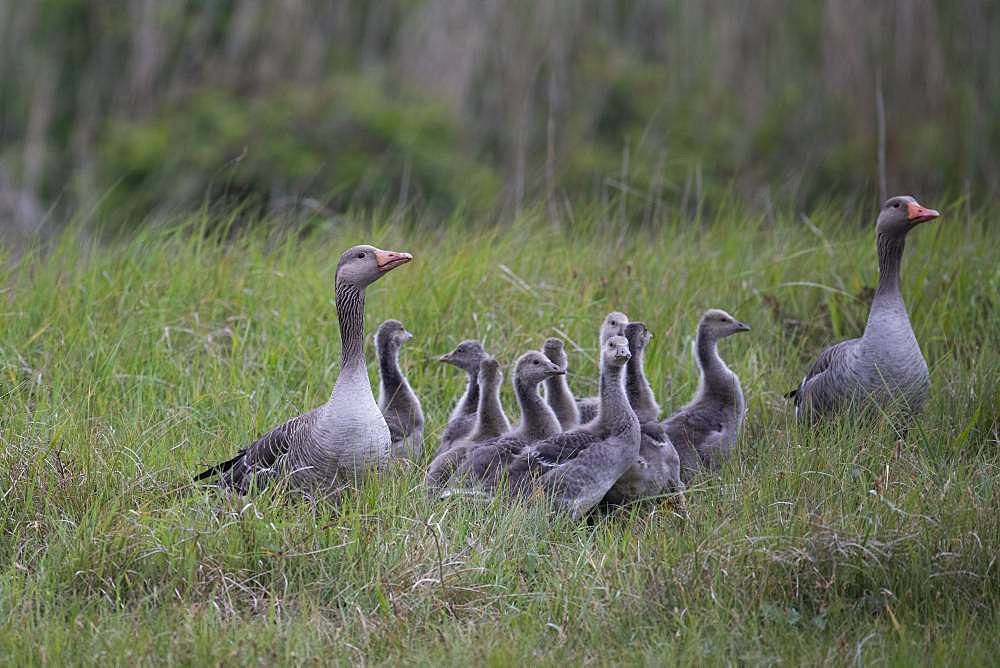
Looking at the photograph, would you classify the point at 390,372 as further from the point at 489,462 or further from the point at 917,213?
the point at 917,213

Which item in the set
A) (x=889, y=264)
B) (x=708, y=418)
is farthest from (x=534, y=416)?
(x=889, y=264)

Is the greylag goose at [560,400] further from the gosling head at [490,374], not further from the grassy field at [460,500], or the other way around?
the grassy field at [460,500]

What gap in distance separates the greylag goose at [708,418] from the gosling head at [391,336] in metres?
1.53

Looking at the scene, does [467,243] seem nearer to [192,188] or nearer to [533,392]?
[533,392]

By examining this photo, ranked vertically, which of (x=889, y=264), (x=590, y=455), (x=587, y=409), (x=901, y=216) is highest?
(x=901, y=216)

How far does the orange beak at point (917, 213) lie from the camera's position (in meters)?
7.26

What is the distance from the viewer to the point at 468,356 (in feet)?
23.7

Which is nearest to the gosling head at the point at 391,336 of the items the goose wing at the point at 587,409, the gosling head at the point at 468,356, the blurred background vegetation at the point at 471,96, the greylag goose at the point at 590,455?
the gosling head at the point at 468,356

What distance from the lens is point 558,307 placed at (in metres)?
8.39

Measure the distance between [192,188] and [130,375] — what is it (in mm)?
8447

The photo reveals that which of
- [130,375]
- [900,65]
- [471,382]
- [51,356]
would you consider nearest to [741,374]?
[471,382]

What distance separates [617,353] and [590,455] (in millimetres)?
519

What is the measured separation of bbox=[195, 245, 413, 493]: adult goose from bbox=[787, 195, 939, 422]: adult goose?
256 cm

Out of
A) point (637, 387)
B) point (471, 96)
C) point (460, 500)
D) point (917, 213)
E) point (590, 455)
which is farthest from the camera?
point (471, 96)
